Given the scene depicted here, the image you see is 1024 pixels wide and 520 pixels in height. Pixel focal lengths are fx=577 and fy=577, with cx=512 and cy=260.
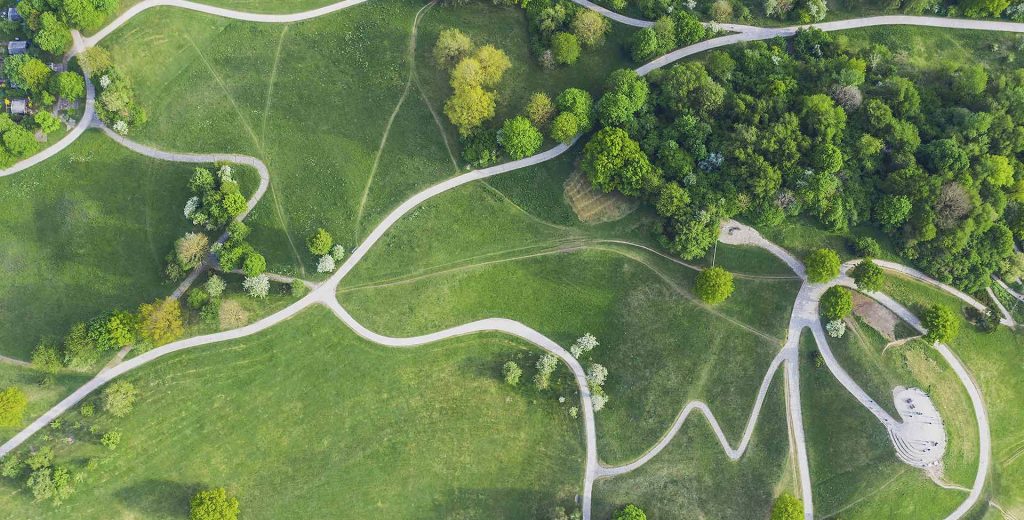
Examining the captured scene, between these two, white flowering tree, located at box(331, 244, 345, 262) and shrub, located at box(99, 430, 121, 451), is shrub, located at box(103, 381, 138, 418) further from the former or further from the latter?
white flowering tree, located at box(331, 244, 345, 262)

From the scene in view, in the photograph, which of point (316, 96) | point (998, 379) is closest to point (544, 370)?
point (316, 96)

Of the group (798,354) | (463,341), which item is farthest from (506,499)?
(798,354)

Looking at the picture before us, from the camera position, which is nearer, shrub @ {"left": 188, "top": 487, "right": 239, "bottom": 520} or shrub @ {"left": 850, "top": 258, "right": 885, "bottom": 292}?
shrub @ {"left": 188, "top": 487, "right": 239, "bottom": 520}

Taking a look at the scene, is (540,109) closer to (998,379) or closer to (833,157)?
(833,157)

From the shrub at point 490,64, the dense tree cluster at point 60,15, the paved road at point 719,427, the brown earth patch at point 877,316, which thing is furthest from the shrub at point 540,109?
the dense tree cluster at point 60,15

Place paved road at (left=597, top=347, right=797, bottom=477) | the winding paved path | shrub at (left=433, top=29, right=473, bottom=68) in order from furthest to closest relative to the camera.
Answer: shrub at (left=433, top=29, right=473, bottom=68) < paved road at (left=597, top=347, right=797, bottom=477) < the winding paved path

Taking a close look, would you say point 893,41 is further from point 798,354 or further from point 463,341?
point 463,341

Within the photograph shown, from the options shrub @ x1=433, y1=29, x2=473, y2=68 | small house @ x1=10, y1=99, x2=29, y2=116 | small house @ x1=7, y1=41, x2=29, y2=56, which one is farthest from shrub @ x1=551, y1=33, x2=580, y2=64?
small house @ x1=7, y1=41, x2=29, y2=56
